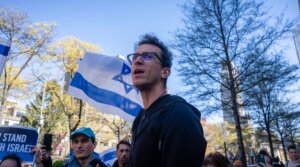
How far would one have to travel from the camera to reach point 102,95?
230 inches

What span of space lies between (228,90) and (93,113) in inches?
690

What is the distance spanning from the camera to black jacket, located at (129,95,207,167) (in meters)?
1.03

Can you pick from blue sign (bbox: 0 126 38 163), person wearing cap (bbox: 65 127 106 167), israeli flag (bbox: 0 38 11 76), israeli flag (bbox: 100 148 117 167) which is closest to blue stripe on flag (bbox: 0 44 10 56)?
israeli flag (bbox: 0 38 11 76)

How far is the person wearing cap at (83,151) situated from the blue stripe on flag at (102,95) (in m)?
2.33

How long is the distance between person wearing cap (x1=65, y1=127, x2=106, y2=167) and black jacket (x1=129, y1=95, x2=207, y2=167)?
213 centimetres

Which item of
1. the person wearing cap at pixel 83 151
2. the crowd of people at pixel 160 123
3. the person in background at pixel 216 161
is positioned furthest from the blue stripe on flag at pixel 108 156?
the crowd of people at pixel 160 123

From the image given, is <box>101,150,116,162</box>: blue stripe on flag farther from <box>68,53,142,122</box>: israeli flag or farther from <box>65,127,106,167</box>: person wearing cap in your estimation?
<box>65,127,106,167</box>: person wearing cap

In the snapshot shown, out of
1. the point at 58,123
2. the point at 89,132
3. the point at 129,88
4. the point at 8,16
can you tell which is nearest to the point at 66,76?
the point at 8,16

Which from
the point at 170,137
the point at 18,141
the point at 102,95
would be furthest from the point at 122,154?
the point at 170,137

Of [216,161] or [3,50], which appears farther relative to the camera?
[3,50]

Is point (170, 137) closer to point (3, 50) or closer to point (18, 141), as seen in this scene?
point (18, 141)

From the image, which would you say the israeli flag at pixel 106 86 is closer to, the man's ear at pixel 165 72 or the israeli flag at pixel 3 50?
the israeli flag at pixel 3 50

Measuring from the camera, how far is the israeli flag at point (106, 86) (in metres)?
5.77

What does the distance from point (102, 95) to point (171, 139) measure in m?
4.91
